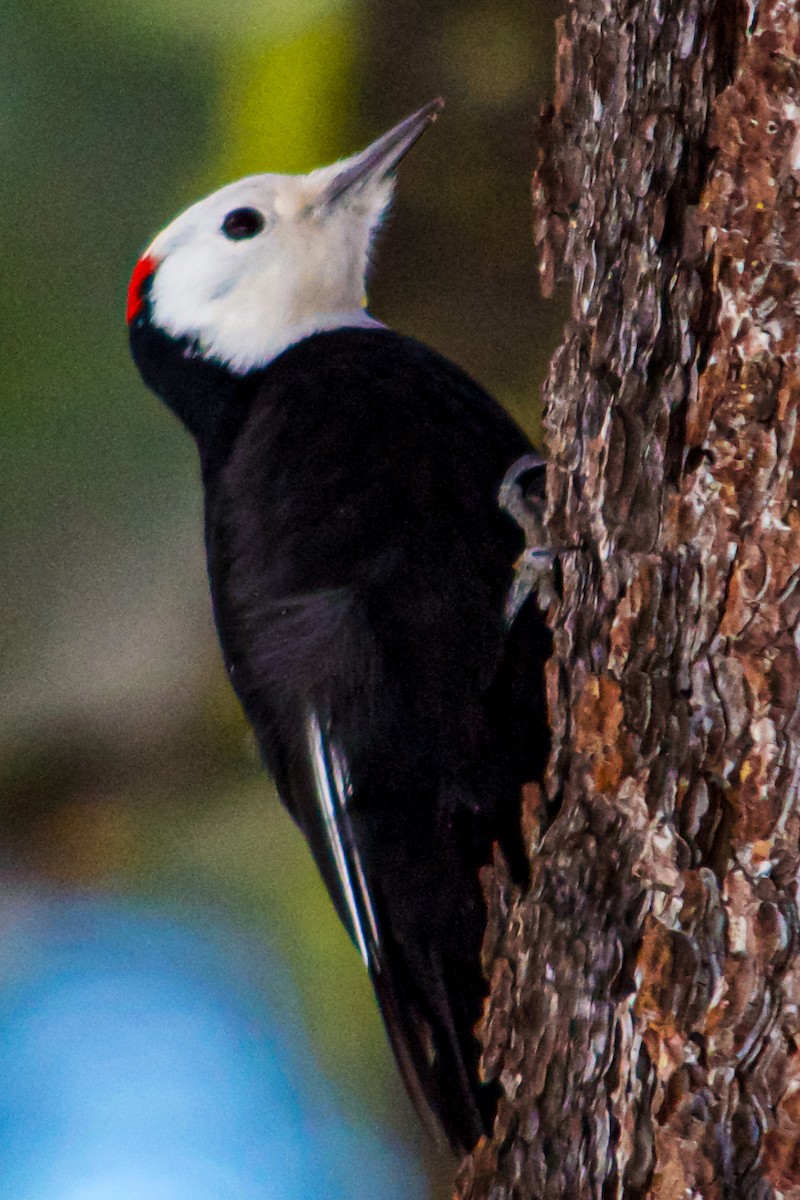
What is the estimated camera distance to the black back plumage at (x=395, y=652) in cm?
96

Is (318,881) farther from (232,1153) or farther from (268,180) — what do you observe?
(268,180)

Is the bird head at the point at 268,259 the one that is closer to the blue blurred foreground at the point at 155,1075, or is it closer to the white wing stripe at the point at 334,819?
the white wing stripe at the point at 334,819

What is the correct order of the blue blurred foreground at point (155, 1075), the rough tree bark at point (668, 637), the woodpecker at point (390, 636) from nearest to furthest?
the rough tree bark at point (668, 637) → the woodpecker at point (390, 636) → the blue blurred foreground at point (155, 1075)

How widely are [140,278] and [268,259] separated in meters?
0.13

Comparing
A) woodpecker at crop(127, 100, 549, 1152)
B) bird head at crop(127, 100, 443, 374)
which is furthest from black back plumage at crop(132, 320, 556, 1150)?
bird head at crop(127, 100, 443, 374)

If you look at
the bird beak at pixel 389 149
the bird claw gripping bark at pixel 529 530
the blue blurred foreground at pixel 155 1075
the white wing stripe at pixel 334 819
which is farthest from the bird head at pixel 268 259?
the blue blurred foreground at pixel 155 1075

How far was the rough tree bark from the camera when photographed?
2.09 ft

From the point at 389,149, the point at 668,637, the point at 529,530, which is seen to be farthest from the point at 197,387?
the point at 668,637

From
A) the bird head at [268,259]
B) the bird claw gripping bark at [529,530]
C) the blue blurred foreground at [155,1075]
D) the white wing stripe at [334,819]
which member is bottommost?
the blue blurred foreground at [155,1075]

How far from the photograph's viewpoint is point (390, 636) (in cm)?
98

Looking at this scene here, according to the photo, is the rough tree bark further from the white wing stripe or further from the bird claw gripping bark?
the white wing stripe

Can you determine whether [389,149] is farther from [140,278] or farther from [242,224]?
[140,278]

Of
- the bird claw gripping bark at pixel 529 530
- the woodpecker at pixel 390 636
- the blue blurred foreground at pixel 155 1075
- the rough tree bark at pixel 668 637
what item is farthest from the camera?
the blue blurred foreground at pixel 155 1075

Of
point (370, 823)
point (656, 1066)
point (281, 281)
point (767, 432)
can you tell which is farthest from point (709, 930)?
point (281, 281)
